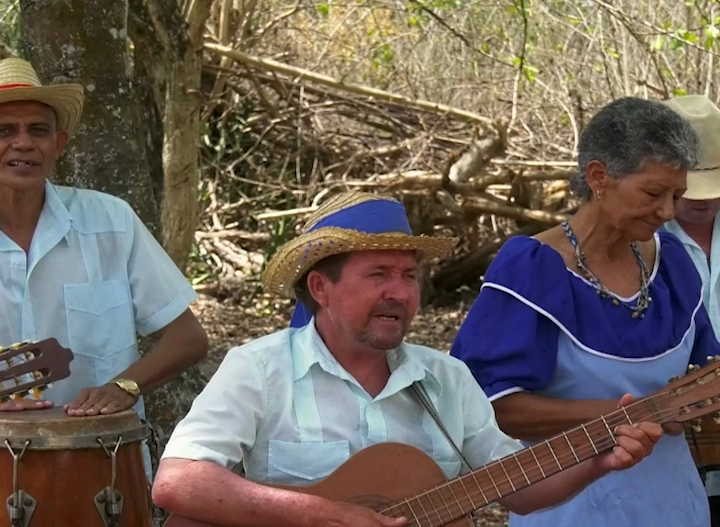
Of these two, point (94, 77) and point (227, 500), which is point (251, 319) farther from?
point (227, 500)

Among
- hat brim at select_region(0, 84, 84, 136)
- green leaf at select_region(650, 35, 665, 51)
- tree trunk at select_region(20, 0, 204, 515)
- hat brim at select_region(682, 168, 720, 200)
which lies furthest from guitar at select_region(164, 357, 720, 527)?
green leaf at select_region(650, 35, 665, 51)

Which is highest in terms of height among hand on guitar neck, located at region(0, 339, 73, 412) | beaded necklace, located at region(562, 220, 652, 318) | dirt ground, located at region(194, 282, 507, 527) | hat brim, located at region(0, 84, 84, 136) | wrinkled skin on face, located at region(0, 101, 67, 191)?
hat brim, located at region(0, 84, 84, 136)

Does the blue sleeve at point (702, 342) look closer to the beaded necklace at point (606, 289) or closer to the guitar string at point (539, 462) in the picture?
the beaded necklace at point (606, 289)

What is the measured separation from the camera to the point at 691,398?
2.86 meters

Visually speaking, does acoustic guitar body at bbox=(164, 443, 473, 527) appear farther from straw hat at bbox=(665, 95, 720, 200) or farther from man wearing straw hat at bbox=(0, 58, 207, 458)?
straw hat at bbox=(665, 95, 720, 200)

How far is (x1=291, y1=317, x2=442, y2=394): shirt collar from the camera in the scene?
2859mm

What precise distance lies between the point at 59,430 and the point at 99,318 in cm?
59

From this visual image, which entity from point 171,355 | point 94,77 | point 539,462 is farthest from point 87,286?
point 94,77

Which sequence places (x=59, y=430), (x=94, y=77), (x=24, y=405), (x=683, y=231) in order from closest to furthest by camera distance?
(x=59, y=430) < (x=24, y=405) < (x=683, y=231) < (x=94, y=77)

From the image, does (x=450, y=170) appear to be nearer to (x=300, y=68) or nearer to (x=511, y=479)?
(x=300, y=68)

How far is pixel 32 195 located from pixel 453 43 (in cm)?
912

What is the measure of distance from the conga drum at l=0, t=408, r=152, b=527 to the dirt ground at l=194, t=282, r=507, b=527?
567 cm

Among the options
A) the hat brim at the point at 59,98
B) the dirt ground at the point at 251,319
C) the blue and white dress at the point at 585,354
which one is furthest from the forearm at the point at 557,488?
the dirt ground at the point at 251,319

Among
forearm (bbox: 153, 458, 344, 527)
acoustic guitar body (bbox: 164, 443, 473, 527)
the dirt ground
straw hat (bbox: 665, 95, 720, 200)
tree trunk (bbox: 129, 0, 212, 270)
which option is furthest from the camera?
the dirt ground
